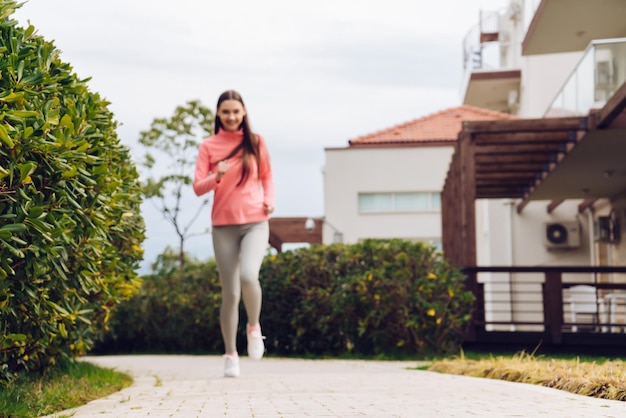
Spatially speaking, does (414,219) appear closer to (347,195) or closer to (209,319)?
(347,195)

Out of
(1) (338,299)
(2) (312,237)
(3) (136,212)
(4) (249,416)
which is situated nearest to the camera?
(4) (249,416)

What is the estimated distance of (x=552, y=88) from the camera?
24.0 metres

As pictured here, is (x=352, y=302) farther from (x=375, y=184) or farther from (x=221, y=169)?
(x=375, y=184)

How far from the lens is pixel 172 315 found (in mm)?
15359

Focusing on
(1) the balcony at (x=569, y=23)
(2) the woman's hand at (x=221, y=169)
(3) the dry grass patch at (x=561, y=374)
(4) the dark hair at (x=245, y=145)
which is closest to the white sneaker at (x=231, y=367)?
(4) the dark hair at (x=245, y=145)

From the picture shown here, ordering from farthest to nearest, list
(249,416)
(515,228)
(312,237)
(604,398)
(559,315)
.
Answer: (312,237), (515,228), (559,315), (604,398), (249,416)

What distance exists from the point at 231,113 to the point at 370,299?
537 centimetres

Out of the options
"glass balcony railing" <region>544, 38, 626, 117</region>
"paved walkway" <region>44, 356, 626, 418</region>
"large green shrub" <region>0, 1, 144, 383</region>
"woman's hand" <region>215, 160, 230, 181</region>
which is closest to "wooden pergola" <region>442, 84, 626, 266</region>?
"glass balcony railing" <region>544, 38, 626, 117</region>

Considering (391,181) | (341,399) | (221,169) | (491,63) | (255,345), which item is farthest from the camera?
(391,181)

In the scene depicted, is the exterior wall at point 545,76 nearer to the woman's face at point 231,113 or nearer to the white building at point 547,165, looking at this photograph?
the white building at point 547,165

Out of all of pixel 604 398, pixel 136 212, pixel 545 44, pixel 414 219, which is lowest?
pixel 604 398

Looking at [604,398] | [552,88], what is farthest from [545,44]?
[604,398]

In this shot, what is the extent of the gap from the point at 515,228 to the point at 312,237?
28.1 feet

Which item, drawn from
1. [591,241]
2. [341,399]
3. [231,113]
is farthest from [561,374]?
[591,241]
